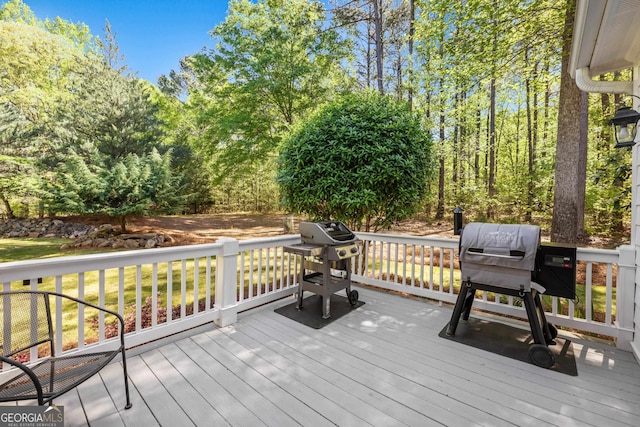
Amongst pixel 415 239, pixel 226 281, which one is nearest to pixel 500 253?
pixel 415 239

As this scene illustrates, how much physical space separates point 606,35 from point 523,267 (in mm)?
1901

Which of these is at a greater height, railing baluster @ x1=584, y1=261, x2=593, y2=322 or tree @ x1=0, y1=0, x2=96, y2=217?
tree @ x1=0, y1=0, x2=96, y2=217

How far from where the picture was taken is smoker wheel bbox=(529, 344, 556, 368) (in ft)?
7.19

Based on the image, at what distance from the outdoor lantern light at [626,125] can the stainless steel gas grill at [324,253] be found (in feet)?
8.26

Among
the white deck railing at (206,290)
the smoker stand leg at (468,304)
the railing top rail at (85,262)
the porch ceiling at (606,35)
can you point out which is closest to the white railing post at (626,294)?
the white deck railing at (206,290)

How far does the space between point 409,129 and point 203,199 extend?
1448 centimetres

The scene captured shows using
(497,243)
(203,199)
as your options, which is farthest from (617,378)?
(203,199)

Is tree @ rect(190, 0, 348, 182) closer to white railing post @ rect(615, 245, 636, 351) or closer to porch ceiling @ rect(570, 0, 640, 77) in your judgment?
porch ceiling @ rect(570, 0, 640, 77)

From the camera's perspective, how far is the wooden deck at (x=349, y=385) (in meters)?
1.72

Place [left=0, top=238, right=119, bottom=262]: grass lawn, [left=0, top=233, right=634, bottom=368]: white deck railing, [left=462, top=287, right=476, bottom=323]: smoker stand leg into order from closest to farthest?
[left=0, top=233, right=634, bottom=368]: white deck railing, [left=462, top=287, right=476, bottom=323]: smoker stand leg, [left=0, top=238, right=119, bottom=262]: grass lawn

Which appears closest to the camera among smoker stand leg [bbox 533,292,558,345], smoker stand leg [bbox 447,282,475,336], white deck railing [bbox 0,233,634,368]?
white deck railing [bbox 0,233,634,368]

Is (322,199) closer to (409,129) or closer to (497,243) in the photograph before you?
(409,129)

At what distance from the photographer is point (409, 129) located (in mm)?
4125
